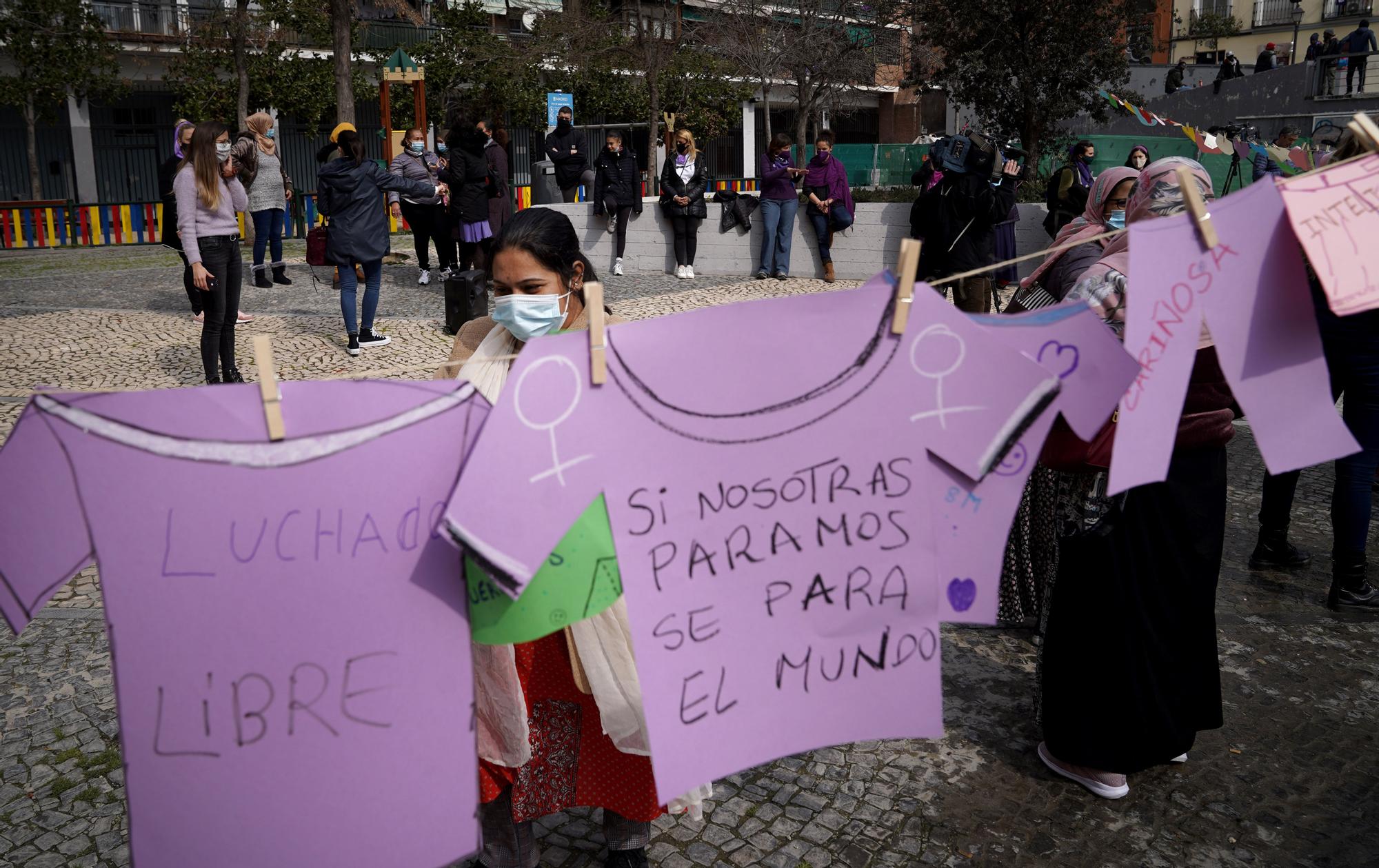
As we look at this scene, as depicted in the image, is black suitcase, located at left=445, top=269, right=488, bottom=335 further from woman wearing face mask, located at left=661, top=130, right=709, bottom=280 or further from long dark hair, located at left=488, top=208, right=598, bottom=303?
long dark hair, located at left=488, top=208, right=598, bottom=303

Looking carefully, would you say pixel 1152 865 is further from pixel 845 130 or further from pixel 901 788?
pixel 845 130

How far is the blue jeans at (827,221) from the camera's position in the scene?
13.3 metres

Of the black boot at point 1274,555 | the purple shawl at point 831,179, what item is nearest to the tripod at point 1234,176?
the purple shawl at point 831,179

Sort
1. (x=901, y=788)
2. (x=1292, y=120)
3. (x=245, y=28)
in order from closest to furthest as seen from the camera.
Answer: (x=901, y=788)
(x=245, y=28)
(x=1292, y=120)

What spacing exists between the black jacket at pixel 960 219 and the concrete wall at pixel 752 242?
15.9 feet

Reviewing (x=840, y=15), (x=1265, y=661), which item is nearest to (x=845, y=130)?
(x=840, y=15)

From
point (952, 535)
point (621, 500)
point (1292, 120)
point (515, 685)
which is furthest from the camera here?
point (1292, 120)

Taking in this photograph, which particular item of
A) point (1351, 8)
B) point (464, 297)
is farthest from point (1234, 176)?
point (1351, 8)

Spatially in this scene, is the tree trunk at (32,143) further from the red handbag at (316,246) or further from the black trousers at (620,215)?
the red handbag at (316,246)

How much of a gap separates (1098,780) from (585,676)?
1653 mm

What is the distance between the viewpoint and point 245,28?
68.4 ft

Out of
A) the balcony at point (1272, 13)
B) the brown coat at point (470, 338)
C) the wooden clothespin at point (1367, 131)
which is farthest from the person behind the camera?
the balcony at point (1272, 13)

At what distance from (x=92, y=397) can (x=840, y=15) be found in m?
25.5

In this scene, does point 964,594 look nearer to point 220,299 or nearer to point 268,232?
point 220,299
